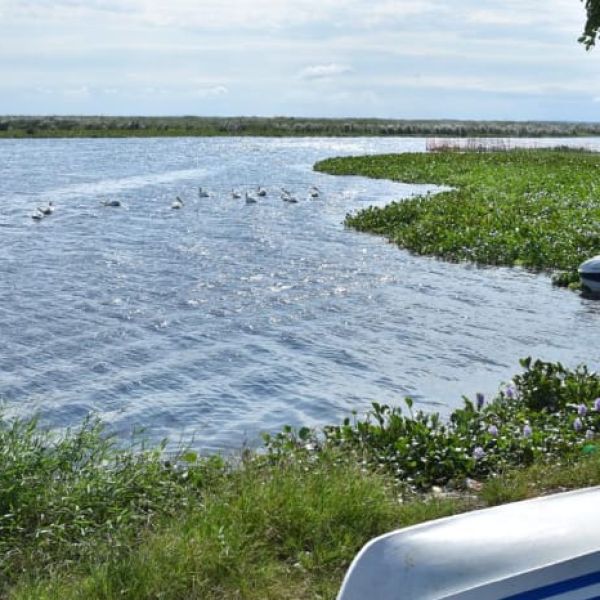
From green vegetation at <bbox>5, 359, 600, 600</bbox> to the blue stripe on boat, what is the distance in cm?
251

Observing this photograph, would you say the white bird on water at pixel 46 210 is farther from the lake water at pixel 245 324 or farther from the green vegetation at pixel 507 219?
the green vegetation at pixel 507 219

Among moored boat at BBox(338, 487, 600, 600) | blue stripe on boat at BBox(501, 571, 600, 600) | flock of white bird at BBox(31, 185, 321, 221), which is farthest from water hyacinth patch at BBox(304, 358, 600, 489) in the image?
flock of white bird at BBox(31, 185, 321, 221)

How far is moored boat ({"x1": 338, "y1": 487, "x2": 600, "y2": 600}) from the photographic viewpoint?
326 centimetres

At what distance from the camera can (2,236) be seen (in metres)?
27.7

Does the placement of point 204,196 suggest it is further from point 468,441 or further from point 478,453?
point 478,453

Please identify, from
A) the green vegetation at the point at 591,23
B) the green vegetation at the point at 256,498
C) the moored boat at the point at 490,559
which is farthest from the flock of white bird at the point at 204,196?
the moored boat at the point at 490,559

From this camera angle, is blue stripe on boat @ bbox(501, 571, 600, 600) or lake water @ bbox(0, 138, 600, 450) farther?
lake water @ bbox(0, 138, 600, 450)

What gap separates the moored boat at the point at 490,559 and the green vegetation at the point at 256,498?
2169 mm

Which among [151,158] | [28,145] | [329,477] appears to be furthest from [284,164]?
[329,477]

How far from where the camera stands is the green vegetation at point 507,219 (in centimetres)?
2245

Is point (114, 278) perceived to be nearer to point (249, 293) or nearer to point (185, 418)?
point (249, 293)

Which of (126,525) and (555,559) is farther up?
(555,559)

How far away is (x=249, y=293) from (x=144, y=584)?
1355 cm

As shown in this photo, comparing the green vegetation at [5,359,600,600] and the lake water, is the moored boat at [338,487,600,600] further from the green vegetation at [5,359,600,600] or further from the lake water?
the lake water
